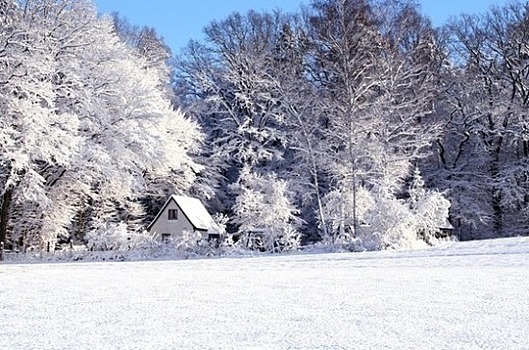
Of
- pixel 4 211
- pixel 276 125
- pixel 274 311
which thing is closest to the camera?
pixel 274 311

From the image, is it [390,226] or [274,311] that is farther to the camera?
[390,226]

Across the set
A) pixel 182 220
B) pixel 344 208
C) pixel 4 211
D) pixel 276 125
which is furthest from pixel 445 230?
pixel 4 211

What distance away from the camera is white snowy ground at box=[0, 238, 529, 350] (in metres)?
5.87

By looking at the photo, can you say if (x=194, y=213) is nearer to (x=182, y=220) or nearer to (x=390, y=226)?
(x=182, y=220)

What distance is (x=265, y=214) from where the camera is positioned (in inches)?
1126

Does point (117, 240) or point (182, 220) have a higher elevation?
point (182, 220)

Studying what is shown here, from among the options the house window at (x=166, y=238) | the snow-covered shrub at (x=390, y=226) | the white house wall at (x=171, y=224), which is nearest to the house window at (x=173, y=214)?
the white house wall at (x=171, y=224)

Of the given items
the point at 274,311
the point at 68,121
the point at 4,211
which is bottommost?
the point at 274,311

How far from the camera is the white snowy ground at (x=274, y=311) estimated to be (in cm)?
587

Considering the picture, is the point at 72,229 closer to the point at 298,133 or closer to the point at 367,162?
the point at 298,133

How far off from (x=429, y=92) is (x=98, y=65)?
639 inches

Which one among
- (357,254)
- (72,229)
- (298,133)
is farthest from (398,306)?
(72,229)

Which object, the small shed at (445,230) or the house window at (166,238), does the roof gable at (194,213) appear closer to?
the house window at (166,238)

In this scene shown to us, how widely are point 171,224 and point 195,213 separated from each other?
1.43 m
